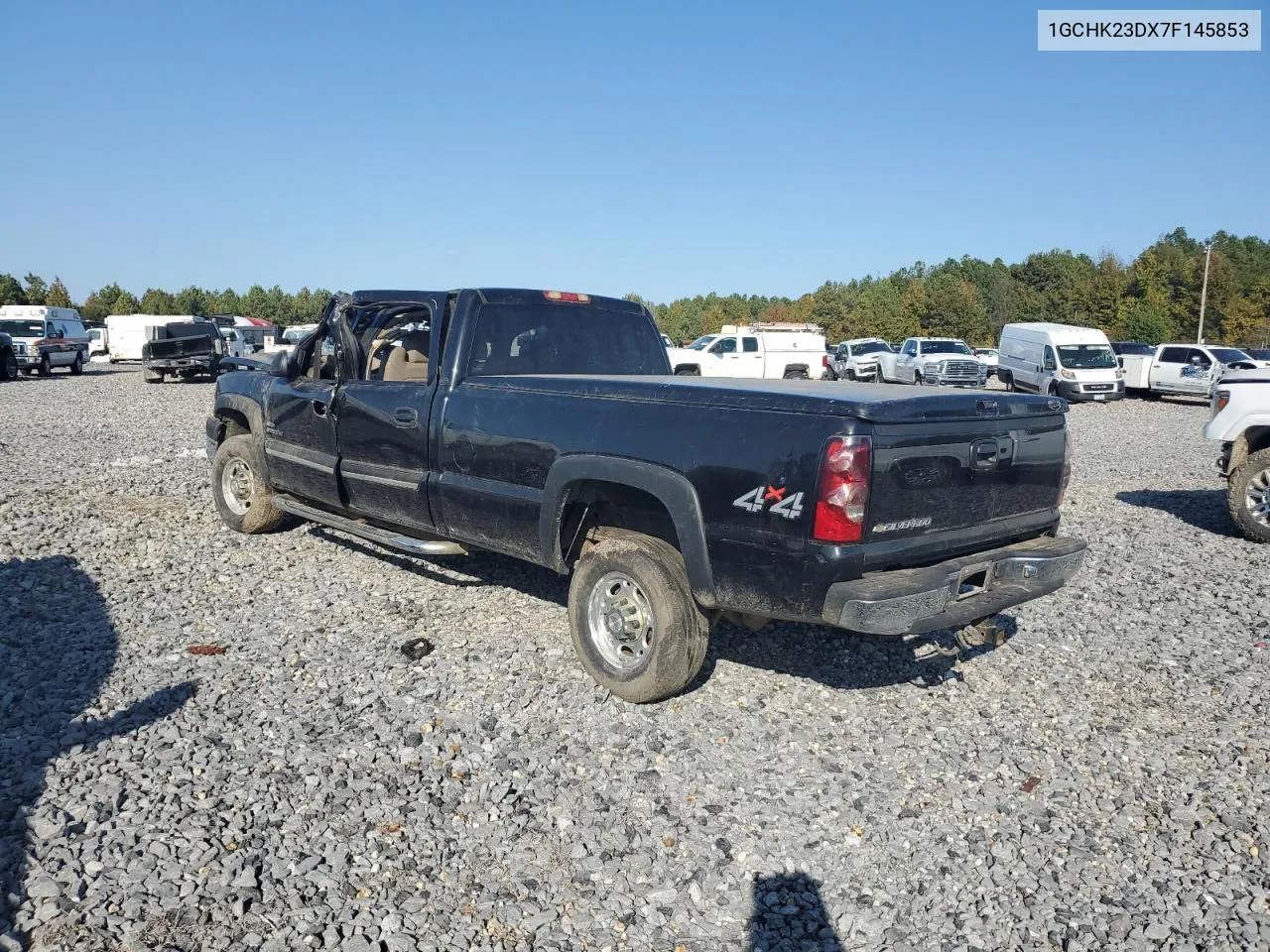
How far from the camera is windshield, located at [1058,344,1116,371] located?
1052 inches

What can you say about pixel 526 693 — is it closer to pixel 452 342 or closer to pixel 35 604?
pixel 452 342

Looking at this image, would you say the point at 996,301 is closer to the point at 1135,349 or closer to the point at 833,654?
the point at 1135,349

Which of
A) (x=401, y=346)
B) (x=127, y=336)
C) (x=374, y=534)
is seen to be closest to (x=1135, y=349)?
(x=401, y=346)

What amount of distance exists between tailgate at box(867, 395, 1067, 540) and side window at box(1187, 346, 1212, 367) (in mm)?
26226

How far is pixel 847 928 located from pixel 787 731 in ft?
4.53

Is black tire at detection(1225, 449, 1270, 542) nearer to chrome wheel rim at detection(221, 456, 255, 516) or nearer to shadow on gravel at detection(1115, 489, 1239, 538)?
shadow on gravel at detection(1115, 489, 1239, 538)

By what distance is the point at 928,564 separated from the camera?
4.00m

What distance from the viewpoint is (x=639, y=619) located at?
448cm

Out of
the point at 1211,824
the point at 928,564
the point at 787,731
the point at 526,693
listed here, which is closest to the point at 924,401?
the point at 928,564

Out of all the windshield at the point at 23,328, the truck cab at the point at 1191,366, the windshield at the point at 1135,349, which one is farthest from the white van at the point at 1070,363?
the windshield at the point at 23,328

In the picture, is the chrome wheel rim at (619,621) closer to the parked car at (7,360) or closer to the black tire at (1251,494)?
the black tire at (1251,494)

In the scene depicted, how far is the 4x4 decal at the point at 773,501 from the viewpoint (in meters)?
3.64

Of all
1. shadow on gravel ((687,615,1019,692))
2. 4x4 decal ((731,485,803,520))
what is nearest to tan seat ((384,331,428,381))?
shadow on gravel ((687,615,1019,692))

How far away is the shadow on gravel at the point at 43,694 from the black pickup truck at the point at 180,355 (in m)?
22.5
